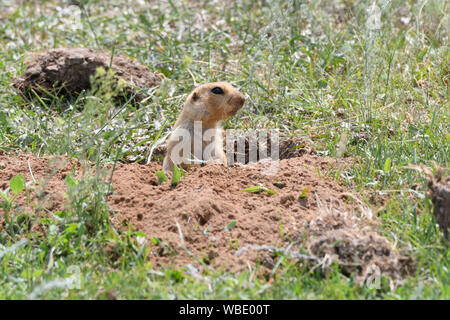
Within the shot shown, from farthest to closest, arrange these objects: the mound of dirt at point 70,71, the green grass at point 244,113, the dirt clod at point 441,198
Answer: the mound of dirt at point 70,71 < the dirt clod at point 441,198 < the green grass at point 244,113

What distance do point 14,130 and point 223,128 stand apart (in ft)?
6.64

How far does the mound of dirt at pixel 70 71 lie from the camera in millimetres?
6180

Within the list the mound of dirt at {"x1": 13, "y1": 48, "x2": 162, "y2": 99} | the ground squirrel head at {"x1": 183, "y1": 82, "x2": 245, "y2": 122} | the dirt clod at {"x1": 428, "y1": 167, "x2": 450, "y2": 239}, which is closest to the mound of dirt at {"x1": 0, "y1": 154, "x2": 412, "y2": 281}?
the dirt clod at {"x1": 428, "y1": 167, "x2": 450, "y2": 239}

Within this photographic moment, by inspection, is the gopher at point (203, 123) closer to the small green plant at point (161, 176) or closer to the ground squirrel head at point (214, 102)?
the ground squirrel head at point (214, 102)

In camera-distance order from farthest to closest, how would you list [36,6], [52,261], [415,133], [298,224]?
[36,6] < [415,133] < [298,224] < [52,261]

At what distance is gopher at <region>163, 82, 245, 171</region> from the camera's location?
5086 mm

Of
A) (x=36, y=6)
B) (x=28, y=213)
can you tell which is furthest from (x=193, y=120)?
(x=36, y=6)

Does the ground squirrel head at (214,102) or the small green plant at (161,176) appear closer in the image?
the small green plant at (161,176)

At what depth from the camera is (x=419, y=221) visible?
3586 millimetres

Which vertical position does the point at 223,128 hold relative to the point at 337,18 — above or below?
below

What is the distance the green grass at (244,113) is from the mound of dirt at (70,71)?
162 millimetres

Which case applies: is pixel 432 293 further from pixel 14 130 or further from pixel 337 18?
pixel 337 18

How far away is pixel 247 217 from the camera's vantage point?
3801 mm

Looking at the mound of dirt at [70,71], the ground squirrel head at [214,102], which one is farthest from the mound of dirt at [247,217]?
the mound of dirt at [70,71]
